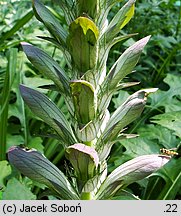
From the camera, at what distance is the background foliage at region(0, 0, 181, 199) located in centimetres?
200

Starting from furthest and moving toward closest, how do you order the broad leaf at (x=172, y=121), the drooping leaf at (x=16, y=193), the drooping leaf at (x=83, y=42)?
the broad leaf at (x=172, y=121), the drooping leaf at (x=16, y=193), the drooping leaf at (x=83, y=42)

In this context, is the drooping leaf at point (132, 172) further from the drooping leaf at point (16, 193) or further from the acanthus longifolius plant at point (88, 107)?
the drooping leaf at point (16, 193)

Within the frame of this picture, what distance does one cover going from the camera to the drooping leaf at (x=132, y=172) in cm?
121

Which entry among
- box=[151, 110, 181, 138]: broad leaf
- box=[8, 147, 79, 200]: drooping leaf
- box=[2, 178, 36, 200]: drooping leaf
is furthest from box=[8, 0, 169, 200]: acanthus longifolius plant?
box=[151, 110, 181, 138]: broad leaf

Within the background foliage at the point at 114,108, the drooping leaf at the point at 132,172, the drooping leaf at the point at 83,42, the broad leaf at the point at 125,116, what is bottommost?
the background foliage at the point at 114,108

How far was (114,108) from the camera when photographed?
116 inches

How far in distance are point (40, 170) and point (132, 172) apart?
0.79 ft

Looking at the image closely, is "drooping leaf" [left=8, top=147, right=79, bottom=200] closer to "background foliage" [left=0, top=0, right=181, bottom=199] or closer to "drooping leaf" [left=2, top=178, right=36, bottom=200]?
"background foliage" [left=0, top=0, right=181, bottom=199]

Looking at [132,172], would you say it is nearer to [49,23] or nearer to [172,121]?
[49,23]

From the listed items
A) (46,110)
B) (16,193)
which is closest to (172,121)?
(16,193)

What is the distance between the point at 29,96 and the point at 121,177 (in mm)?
323

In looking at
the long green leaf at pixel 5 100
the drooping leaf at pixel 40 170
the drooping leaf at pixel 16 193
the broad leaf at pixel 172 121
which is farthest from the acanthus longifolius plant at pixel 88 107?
the long green leaf at pixel 5 100
